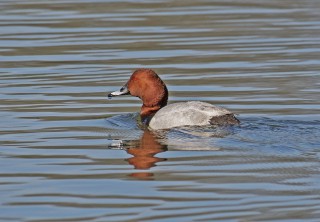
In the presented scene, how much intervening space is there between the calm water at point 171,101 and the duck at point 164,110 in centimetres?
14

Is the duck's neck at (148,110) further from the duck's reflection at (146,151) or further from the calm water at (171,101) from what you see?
the duck's reflection at (146,151)

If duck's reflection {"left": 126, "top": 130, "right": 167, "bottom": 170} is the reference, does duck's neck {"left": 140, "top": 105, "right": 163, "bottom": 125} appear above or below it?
above

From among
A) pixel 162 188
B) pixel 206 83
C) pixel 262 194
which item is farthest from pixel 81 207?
pixel 206 83

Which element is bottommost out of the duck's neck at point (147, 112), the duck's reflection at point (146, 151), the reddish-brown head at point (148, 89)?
the duck's reflection at point (146, 151)

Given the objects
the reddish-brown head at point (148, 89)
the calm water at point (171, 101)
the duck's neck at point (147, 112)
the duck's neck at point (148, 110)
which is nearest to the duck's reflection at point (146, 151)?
the calm water at point (171, 101)

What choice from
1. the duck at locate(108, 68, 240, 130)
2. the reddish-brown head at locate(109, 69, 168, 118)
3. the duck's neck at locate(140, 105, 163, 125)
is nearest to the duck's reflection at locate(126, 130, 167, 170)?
the duck at locate(108, 68, 240, 130)

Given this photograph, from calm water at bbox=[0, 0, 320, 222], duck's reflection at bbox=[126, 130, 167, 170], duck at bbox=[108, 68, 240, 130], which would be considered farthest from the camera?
duck at bbox=[108, 68, 240, 130]

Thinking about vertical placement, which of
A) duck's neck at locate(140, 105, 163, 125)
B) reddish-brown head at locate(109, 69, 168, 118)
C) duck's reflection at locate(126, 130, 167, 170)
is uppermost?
reddish-brown head at locate(109, 69, 168, 118)

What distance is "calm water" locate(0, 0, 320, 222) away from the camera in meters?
7.84

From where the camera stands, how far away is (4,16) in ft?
63.3

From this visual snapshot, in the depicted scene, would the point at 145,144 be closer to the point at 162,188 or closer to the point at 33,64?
the point at 162,188

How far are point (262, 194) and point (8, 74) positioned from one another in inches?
283

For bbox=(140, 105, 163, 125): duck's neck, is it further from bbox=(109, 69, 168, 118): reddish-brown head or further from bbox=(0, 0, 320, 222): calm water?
bbox=(0, 0, 320, 222): calm water

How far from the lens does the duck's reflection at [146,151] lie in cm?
930
